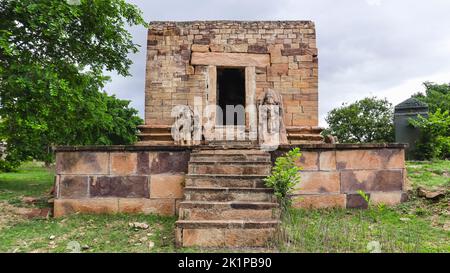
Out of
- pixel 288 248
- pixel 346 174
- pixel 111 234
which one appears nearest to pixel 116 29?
pixel 111 234

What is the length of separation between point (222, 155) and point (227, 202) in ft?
4.72

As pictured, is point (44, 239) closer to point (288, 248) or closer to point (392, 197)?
point (288, 248)

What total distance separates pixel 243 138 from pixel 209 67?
7.03 feet

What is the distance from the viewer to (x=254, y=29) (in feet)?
30.4

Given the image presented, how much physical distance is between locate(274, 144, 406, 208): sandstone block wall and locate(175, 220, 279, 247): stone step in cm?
158

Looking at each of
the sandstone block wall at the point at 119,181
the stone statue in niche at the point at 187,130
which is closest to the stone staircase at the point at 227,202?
the sandstone block wall at the point at 119,181

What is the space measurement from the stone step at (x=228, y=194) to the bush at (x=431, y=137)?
6.89m

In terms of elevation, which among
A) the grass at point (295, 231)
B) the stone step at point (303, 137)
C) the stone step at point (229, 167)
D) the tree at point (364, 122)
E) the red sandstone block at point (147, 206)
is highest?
the tree at point (364, 122)

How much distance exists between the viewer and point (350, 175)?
18.5ft

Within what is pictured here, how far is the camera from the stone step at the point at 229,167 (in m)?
5.38

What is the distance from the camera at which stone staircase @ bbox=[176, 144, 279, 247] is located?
4.16 meters

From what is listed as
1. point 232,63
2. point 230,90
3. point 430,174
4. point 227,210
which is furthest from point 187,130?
point 230,90

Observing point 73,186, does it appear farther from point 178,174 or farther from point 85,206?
point 178,174

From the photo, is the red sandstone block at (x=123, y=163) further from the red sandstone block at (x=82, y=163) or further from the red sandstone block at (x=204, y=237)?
the red sandstone block at (x=204, y=237)
